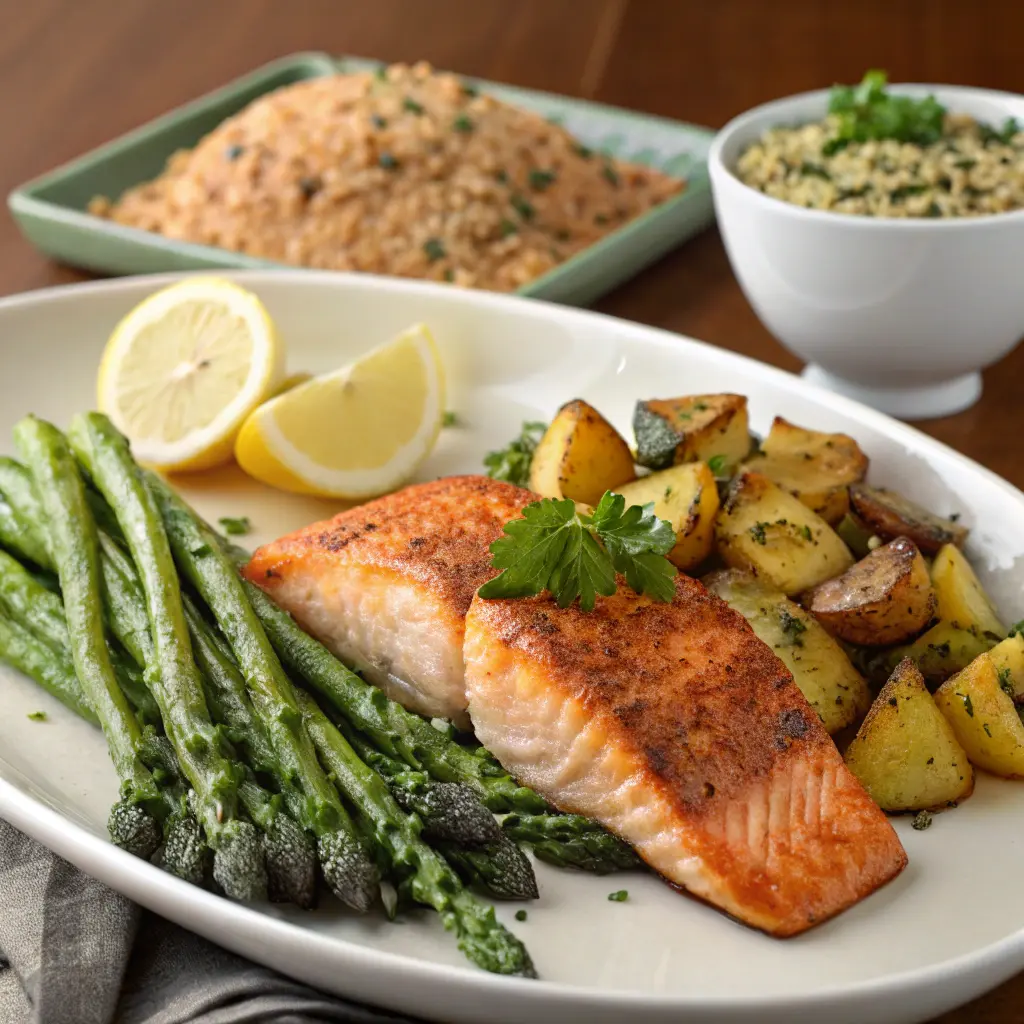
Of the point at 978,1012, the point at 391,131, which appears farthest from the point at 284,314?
the point at 978,1012

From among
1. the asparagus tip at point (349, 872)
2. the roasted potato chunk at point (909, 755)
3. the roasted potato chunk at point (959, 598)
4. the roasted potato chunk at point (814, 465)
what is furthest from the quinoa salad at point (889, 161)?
the asparagus tip at point (349, 872)

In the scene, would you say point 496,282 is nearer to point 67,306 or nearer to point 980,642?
point 67,306

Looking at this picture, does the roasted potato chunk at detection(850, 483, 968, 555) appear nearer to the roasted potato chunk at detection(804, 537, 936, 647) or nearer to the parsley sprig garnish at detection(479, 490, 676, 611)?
the roasted potato chunk at detection(804, 537, 936, 647)

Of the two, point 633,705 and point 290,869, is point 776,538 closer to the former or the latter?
point 633,705

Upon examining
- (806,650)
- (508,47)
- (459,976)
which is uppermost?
(459,976)

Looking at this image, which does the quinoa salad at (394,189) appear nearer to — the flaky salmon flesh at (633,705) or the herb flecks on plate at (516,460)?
the herb flecks on plate at (516,460)

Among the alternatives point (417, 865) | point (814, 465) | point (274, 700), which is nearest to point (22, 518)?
point (274, 700)

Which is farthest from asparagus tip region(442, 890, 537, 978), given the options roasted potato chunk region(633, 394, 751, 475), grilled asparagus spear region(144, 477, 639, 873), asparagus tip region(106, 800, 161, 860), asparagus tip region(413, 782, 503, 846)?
roasted potato chunk region(633, 394, 751, 475)
